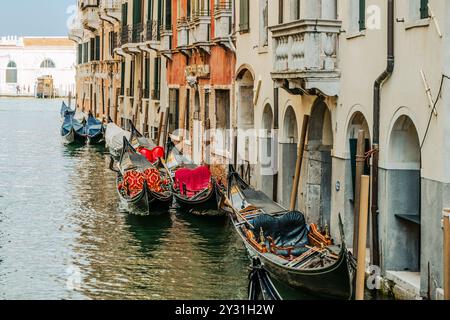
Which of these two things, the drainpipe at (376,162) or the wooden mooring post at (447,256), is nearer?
the wooden mooring post at (447,256)

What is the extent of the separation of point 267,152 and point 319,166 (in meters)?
2.29

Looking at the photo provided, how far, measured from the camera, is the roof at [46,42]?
8312 centimetres

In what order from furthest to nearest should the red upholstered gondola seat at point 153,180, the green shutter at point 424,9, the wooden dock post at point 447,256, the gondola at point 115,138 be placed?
1. the gondola at point 115,138
2. the red upholstered gondola seat at point 153,180
3. the green shutter at point 424,9
4. the wooden dock post at point 447,256

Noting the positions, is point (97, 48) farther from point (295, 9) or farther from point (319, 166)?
point (319, 166)

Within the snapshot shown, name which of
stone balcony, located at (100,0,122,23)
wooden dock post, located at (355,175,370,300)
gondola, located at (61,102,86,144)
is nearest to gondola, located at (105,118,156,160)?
gondola, located at (61,102,86,144)

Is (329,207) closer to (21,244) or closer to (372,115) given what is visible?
(372,115)

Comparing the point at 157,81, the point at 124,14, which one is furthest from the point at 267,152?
the point at 124,14

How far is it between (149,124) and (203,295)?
1719 cm

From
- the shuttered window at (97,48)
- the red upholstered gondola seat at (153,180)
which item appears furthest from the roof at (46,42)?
the red upholstered gondola seat at (153,180)

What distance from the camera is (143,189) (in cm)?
1736

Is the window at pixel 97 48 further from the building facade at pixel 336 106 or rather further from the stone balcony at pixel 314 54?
the stone balcony at pixel 314 54

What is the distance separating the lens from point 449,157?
959cm

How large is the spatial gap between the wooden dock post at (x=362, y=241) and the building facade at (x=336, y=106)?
2.22 ft
